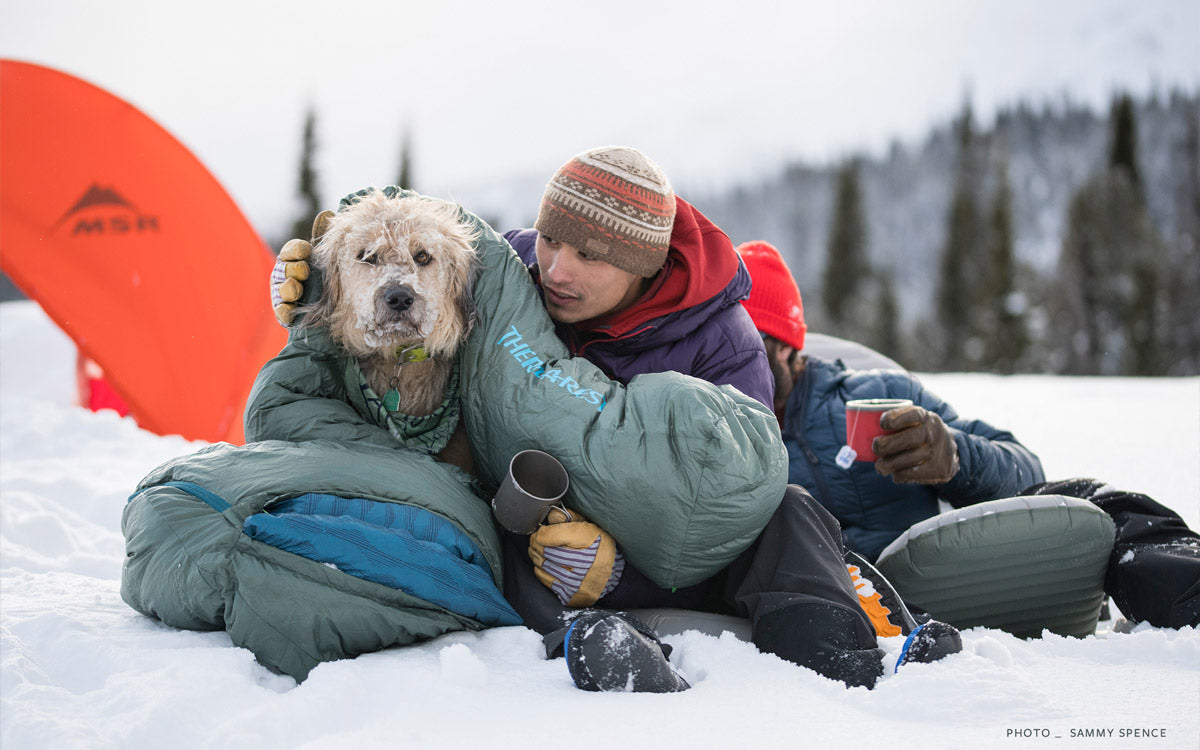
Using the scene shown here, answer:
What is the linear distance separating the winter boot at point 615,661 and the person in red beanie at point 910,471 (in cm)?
130

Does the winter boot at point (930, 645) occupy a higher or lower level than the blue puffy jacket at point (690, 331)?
lower

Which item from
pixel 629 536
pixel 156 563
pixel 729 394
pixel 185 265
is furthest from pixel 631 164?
pixel 185 265

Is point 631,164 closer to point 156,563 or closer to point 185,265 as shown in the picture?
point 156,563

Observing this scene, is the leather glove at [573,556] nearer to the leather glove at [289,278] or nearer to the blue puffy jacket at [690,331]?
the blue puffy jacket at [690,331]

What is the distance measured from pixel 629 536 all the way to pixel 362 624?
715 millimetres

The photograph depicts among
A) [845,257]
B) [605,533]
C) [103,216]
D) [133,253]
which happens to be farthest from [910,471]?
[845,257]

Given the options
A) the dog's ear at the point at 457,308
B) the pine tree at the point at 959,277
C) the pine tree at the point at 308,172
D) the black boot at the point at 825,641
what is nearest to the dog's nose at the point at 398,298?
the dog's ear at the point at 457,308

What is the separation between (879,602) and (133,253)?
472 cm

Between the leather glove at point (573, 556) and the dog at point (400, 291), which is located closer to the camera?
the leather glove at point (573, 556)

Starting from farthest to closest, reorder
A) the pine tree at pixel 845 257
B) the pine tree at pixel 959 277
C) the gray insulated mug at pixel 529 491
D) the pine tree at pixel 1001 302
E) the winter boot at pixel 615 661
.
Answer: the pine tree at pixel 845 257
the pine tree at pixel 959 277
the pine tree at pixel 1001 302
the gray insulated mug at pixel 529 491
the winter boot at pixel 615 661

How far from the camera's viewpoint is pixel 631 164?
9.14 feet

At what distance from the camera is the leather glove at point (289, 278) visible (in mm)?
2494

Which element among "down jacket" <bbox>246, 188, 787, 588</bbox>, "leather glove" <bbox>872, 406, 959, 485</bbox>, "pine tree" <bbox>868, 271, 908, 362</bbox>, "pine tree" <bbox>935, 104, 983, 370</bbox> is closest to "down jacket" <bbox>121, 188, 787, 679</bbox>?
"down jacket" <bbox>246, 188, 787, 588</bbox>

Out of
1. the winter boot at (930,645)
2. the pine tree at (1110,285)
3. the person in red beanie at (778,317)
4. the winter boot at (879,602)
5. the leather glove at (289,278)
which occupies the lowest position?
the pine tree at (1110,285)
